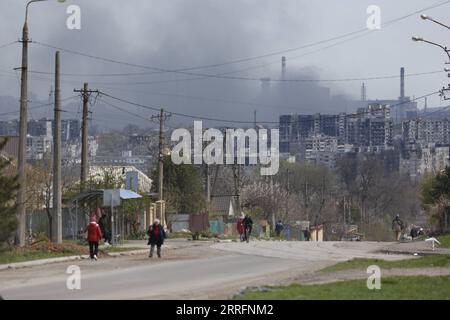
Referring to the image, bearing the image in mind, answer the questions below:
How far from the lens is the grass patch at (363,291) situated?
769 inches

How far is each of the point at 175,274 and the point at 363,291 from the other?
30.8 feet

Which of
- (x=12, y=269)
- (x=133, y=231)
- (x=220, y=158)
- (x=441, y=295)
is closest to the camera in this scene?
(x=441, y=295)

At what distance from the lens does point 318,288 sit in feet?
71.1

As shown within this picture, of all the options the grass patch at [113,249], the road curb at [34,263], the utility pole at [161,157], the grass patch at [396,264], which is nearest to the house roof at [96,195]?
the grass patch at [113,249]

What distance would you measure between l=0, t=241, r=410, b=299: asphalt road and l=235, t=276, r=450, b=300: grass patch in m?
1.24

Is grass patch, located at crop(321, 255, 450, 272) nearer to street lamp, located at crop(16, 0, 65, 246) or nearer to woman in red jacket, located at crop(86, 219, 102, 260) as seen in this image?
woman in red jacket, located at crop(86, 219, 102, 260)

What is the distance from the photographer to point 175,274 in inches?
1155

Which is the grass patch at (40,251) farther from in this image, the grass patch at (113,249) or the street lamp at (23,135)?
the street lamp at (23,135)

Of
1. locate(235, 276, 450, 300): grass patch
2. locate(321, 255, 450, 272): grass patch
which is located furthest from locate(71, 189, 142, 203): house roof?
locate(235, 276, 450, 300): grass patch

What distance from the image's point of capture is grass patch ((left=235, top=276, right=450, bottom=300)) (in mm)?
19531
